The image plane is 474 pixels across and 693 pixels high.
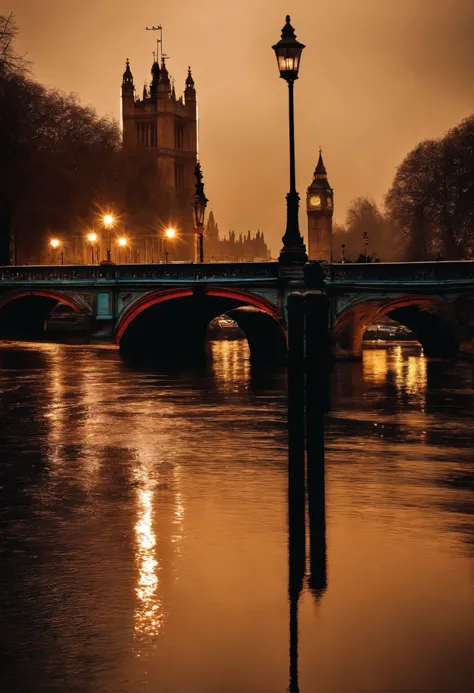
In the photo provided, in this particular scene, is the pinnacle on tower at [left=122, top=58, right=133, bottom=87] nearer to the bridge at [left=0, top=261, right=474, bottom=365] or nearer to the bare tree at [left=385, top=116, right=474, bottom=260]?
the bare tree at [left=385, top=116, right=474, bottom=260]

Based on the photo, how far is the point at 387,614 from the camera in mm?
13102

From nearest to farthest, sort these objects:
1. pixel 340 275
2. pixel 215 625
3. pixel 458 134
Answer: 1. pixel 215 625
2. pixel 340 275
3. pixel 458 134

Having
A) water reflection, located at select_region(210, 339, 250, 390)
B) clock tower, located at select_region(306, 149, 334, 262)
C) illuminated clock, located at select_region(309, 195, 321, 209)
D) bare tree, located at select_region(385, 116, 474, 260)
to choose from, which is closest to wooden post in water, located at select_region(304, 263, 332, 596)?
water reflection, located at select_region(210, 339, 250, 390)

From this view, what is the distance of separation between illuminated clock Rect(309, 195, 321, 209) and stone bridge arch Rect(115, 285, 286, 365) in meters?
92.9

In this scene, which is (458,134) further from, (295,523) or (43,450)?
(295,523)

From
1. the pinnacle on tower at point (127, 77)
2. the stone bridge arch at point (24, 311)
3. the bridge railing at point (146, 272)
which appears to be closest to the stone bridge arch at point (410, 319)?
the bridge railing at point (146, 272)

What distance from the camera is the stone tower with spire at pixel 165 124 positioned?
184125mm

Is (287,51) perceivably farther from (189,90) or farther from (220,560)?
(189,90)

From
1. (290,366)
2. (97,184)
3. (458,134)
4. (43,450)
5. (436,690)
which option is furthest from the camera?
(97,184)

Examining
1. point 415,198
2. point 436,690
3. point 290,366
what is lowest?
point 436,690

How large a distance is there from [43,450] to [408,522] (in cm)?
962

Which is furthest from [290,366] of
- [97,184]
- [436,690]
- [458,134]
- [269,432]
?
[97,184]

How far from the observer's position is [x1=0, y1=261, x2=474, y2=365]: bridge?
43406 mm

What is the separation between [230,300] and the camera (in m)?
53.0
